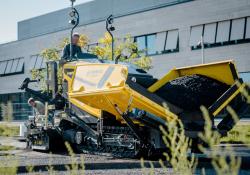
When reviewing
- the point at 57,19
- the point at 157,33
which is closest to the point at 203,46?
the point at 157,33

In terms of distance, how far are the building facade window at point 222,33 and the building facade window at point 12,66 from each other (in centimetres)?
2314

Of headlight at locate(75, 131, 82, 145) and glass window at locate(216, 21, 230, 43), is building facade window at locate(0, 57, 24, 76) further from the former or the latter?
headlight at locate(75, 131, 82, 145)

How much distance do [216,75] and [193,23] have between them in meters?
24.1

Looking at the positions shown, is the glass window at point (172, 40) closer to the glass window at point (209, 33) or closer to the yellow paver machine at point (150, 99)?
the glass window at point (209, 33)

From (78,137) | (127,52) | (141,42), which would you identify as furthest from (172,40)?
(78,137)

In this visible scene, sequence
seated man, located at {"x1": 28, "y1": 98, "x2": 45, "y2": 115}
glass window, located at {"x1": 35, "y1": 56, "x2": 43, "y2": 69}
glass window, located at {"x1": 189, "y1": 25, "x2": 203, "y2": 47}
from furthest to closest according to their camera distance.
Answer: glass window, located at {"x1": 35, "y1": 56, "x2": 43, "y2": 69}
glass window, located at {"x1": 189, "y1": 25, "x2": 203, "y2": 47}
seated man, located at {"x1": 28, "y1": 98, "x2": 45, "y2": 115}

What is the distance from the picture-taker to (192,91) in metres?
8.42

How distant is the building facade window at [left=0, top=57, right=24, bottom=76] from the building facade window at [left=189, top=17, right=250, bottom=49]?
23.1 metres

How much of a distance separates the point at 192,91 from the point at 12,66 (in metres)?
44.0

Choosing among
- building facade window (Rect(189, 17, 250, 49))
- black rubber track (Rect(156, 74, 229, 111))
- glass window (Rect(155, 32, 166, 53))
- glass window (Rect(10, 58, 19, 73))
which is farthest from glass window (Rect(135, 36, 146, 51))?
black rubber track (Rect(156, 74, 229, 111))

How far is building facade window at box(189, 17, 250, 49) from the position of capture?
29.4 meters

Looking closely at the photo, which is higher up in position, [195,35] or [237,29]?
[195,35]

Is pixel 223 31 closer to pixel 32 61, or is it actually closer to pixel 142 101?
pixel 32 61

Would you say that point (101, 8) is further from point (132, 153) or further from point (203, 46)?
point (132, 153)
